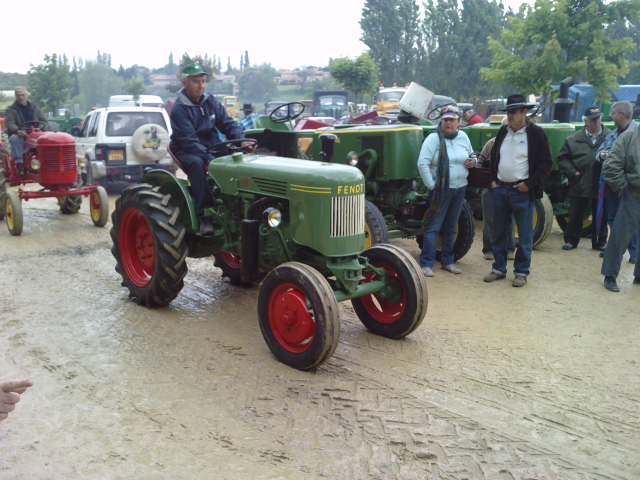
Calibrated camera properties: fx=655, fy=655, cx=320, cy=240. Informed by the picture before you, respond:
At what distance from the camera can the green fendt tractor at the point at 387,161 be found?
723 cm

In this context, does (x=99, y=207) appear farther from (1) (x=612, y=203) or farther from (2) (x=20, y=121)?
(1) (x=612, y=203)

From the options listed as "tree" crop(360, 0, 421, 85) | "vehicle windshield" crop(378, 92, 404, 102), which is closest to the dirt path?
"vehicle windshield" crop(378, 92, 404, 102)

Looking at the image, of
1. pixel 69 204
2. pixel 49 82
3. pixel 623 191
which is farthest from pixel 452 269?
pixel 49 82

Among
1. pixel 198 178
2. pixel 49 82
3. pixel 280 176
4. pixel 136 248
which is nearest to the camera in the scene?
pixel 280 176

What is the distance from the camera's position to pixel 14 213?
344 inches

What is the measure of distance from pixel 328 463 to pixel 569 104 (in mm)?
8855

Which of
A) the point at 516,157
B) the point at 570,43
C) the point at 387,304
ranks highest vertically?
the point at 570,43

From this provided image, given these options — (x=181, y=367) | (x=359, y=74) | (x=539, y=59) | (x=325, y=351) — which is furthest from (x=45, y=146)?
(x=359, y=74)

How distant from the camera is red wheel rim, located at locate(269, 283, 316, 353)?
4281mm

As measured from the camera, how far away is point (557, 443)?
3.47 metres

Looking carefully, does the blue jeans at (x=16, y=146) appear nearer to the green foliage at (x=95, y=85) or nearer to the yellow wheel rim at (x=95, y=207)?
the yellow wheel rim at (x=95, y=207)

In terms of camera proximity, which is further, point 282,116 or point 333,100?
point 333,100

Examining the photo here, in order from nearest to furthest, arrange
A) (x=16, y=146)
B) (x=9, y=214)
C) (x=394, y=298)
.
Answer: (x=394, y=298) → (x=9, y=214) → (x=16, y=146)

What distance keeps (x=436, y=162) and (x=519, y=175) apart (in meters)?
0.87
